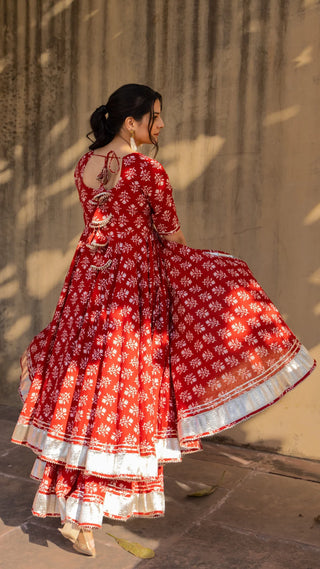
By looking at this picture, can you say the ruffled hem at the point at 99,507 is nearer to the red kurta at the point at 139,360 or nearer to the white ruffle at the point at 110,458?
the red kurta at the point at 139,360

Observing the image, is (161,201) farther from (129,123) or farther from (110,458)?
(110,458)

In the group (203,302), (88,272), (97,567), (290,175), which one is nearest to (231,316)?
(203,302)

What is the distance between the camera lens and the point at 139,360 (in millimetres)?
2777

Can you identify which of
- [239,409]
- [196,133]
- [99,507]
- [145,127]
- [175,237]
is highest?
[196,133]

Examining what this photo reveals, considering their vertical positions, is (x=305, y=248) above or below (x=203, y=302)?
above

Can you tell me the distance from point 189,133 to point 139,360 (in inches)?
72.2

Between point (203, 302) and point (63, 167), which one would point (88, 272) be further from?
point (63, 167)

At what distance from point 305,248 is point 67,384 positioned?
5.51 ft

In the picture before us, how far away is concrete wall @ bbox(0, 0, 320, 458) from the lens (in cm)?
381

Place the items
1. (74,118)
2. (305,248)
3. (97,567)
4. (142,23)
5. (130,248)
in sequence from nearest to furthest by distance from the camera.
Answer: (97,567) < (130,248) < (305,248) < (142,23) < (74,118)

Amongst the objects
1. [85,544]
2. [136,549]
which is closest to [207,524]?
[136,549]

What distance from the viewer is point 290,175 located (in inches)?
151

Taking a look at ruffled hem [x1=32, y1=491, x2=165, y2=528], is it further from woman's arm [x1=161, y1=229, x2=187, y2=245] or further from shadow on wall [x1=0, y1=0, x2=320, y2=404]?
shadow on wall [x1=0, y1=0, x2=320, y2=404]

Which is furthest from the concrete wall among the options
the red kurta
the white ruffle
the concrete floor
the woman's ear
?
the white ruffle
